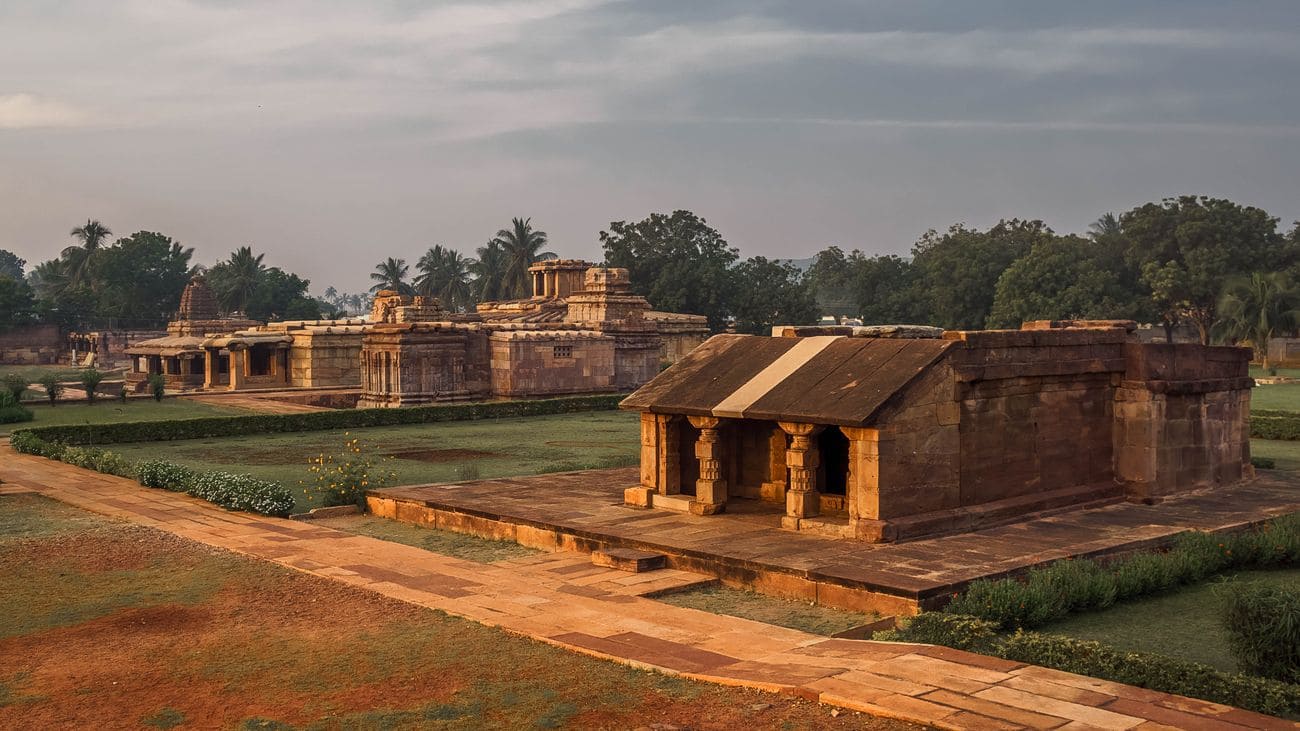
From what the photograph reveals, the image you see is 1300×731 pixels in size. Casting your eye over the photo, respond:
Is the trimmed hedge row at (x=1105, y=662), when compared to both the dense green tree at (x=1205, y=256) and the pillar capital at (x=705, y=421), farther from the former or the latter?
the dense green tree at (x=1205, y=256)

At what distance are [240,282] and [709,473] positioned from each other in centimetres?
7172

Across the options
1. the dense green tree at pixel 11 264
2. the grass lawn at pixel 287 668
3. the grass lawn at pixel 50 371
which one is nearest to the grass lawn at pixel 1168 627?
the grass lawn at pixel 287 668

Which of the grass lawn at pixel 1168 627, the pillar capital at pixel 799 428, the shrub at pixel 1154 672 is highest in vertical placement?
the pillar capital at pixel 799 428

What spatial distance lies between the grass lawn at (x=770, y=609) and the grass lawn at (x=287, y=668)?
2.14 meters

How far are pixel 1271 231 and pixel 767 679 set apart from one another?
207 feet

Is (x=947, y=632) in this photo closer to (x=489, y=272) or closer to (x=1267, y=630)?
(x=1267, y=630)

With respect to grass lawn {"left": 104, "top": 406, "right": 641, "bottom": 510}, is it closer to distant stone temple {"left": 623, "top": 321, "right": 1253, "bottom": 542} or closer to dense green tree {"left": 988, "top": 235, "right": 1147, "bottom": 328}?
distant stone temple {"left": 623, "top": 321, "right": 1253, "bottom": 542}

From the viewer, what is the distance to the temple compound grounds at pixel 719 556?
8.14 m

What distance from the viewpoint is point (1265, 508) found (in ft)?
50.4

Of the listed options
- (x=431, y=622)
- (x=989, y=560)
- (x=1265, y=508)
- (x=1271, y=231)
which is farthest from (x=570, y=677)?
(x=1271, y=231)

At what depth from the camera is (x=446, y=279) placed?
309 feet

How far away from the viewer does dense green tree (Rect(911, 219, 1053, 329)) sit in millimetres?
68812

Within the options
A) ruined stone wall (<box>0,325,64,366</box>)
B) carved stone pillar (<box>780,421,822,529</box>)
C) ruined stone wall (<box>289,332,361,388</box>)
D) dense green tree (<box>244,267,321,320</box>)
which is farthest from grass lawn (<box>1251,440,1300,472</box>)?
dense green tree (<box>244,267,321,320</box>)

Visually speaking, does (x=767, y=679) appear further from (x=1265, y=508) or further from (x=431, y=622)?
(x=1265, y=508)
